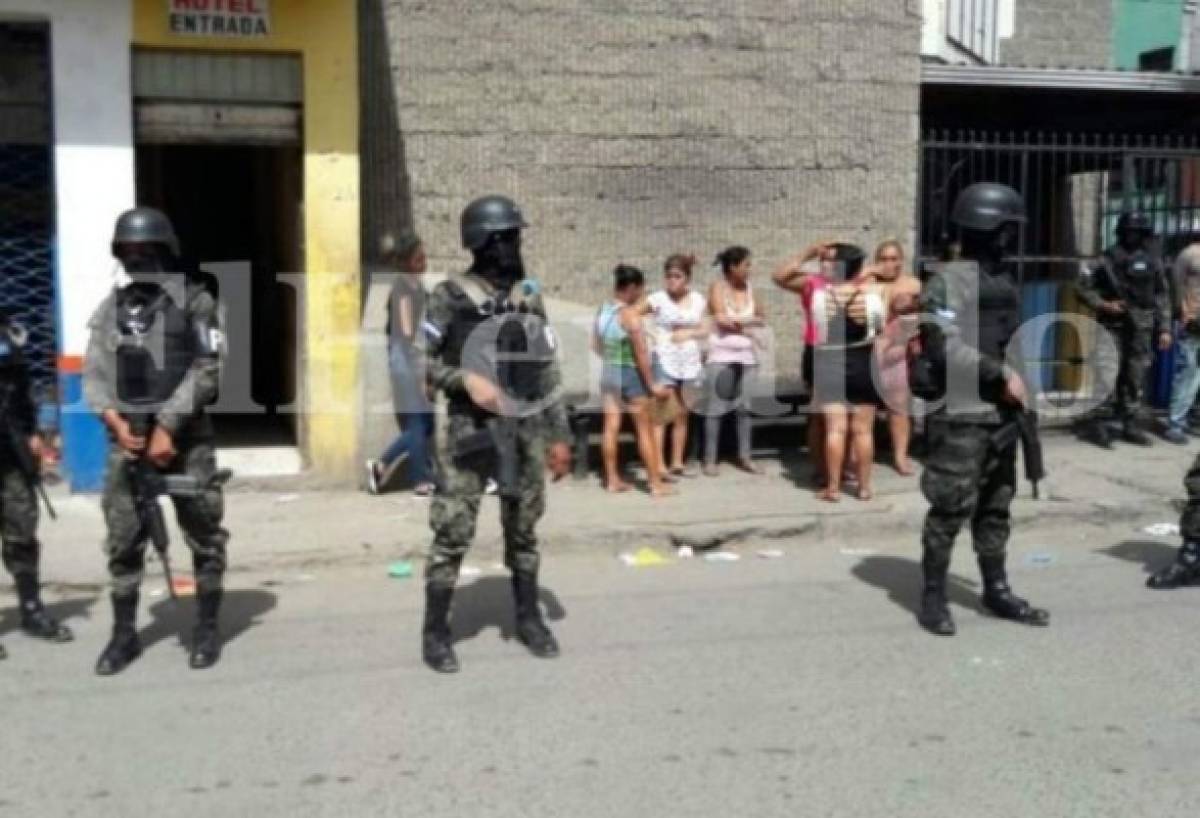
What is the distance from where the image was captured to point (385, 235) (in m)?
9.80

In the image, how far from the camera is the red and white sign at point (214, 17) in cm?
831

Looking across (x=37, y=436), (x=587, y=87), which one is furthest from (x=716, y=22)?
(x=37, y=436)

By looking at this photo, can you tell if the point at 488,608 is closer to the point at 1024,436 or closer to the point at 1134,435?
the point at 1024,436

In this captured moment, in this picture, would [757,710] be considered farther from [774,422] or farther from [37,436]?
[774,422]

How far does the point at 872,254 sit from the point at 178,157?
5528 millimetres

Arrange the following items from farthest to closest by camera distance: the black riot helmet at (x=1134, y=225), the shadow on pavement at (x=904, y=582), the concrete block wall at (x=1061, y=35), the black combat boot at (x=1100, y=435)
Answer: the concrete block wall at (x=1061, y=35), the black combat boot at (x=1100, y=435), the black riot helmet at (x=1134, y=225), the shadow on pavement at (x=904, y=582)

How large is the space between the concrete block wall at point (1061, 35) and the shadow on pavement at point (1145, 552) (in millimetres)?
8927

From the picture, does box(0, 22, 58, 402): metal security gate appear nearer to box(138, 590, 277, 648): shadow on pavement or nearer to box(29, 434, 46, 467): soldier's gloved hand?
box(138, 590, 277, 648): shadow on pavement

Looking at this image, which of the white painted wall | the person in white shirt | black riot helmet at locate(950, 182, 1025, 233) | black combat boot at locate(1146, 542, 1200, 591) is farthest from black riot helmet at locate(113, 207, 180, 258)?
black combat boot at locate(1146, 542, 1200, 591)

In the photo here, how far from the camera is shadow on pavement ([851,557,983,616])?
6668 millimetres

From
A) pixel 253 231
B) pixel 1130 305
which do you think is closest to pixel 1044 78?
pixel 1130 305

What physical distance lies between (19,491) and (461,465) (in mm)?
1891

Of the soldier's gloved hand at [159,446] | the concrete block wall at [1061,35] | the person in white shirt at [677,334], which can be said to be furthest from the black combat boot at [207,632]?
the concrete block wall at [1061,35]

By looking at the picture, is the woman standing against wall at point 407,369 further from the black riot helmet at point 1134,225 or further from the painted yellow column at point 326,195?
the black riot helmet at point 1134,225
